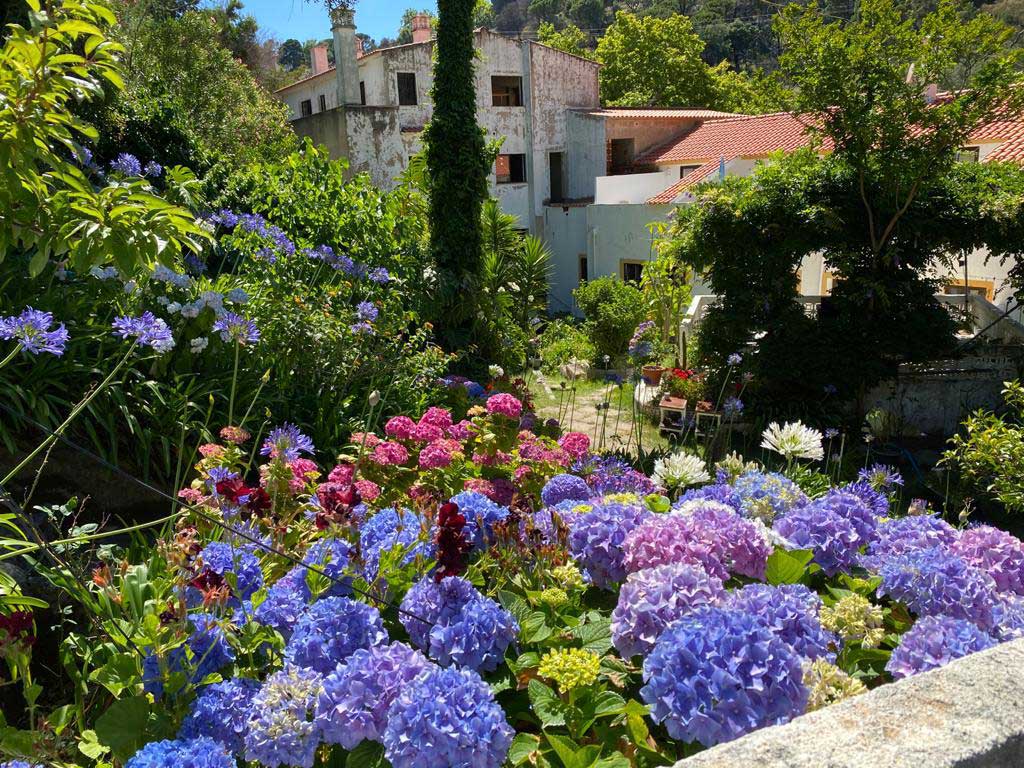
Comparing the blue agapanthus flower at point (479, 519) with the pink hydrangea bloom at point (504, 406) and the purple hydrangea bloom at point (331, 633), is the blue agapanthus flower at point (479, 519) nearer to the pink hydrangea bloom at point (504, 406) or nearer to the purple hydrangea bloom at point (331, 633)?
the purple hydrangea bloom at point (331, 633)

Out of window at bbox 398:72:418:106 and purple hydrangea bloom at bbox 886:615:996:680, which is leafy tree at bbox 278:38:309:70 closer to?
window at bbox 398:72:418:106

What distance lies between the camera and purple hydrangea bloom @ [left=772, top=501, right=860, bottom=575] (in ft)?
6.29

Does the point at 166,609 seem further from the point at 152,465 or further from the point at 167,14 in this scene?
the point at 167,14

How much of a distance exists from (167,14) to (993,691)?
18.3 meters

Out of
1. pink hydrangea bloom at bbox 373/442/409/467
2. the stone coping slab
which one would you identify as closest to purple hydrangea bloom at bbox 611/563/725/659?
the stone coping slab

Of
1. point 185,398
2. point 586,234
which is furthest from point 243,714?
point 586,234

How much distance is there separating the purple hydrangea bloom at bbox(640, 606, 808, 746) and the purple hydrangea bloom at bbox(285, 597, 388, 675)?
0.58 metres

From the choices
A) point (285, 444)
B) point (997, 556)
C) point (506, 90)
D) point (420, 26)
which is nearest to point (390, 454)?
point (285, 444)

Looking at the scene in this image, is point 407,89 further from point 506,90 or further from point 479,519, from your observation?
point 479,519

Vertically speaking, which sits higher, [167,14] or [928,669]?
[167,14]

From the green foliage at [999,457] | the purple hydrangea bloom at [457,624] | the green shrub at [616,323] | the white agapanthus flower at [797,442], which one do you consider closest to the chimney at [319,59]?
the green shrub at [616,323]

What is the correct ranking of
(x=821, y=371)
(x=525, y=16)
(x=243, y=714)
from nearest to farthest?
(x=243, y=714) < (x=821, y=371) < (x=525, y=16)

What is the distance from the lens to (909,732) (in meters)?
1.16

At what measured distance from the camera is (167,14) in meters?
15.6
